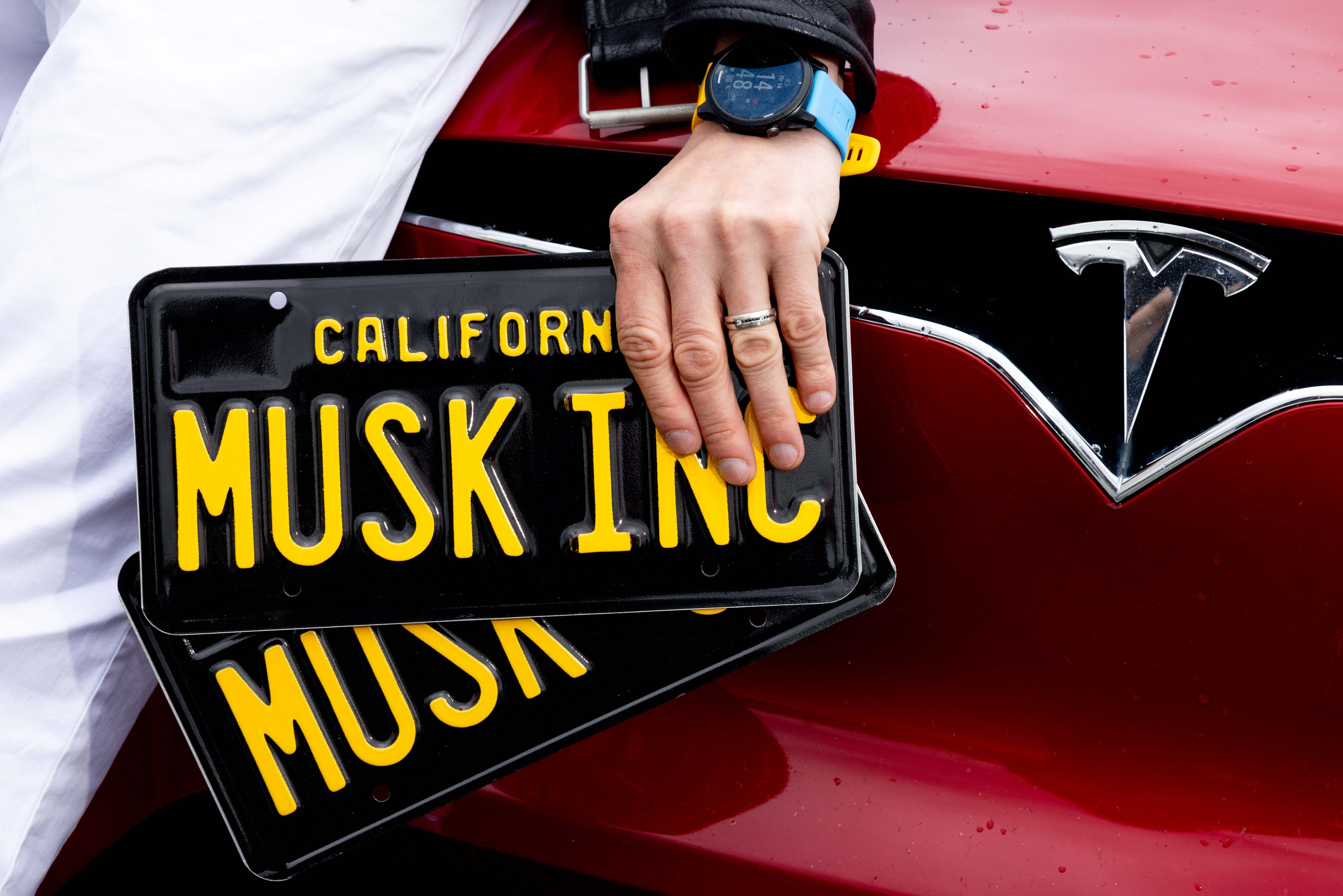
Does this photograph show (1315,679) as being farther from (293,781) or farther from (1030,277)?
(293,781)

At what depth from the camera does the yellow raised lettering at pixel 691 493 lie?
2.46 feet

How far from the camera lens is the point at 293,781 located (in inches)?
32.4

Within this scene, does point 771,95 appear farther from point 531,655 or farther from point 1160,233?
point 531,655

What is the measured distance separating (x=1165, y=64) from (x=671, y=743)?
77 cm

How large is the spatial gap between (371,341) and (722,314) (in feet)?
0.95

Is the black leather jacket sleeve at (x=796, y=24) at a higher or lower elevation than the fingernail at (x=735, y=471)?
higher

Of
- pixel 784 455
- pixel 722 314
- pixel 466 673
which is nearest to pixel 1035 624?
pixel 784 455

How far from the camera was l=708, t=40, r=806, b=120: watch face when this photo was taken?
0.81 m

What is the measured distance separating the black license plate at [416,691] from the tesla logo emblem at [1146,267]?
0.25 m

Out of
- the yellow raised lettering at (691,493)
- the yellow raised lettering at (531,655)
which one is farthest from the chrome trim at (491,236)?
the yellow raised lettering at (531,655)

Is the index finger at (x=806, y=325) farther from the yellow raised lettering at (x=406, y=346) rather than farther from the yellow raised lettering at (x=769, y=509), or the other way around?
the yellow raised lettering at (x=406, y=346)

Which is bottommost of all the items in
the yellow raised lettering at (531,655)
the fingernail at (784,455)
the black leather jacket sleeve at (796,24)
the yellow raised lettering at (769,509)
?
the yellow raised lettering at (531,655)

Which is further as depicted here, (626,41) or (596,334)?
(626,41)

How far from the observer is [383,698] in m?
0.81
